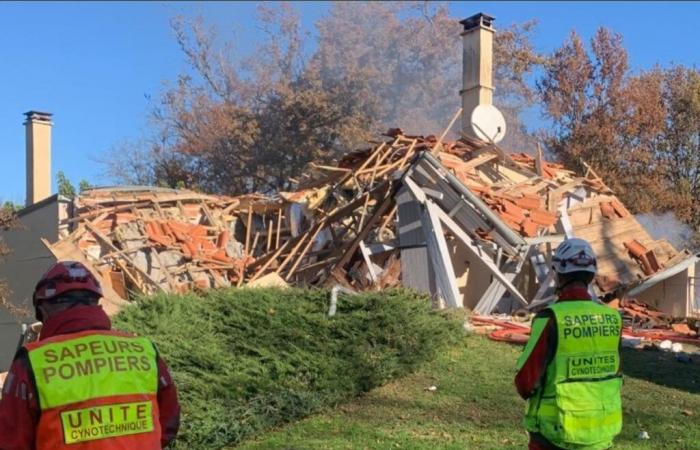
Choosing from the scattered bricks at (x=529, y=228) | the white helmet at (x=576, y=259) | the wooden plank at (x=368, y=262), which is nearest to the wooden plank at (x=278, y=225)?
the wooden plank at (x=368, y=262)

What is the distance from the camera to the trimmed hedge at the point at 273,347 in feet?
23.8

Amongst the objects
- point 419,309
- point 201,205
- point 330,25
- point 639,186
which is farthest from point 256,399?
point 330,25

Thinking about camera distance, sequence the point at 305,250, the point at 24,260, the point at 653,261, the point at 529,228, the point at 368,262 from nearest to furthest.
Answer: the point at 529,228 → the point at 368,262 → the point at 653,261 → the point at 305,250 → the point at 24,260

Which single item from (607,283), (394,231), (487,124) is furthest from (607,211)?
(394,231)

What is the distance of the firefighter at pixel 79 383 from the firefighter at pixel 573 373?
1736 mm

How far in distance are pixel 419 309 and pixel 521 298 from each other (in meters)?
4.65

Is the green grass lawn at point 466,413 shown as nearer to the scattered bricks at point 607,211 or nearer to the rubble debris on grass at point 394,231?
the rubble debris on grass at point 394,231

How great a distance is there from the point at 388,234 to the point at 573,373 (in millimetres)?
11686

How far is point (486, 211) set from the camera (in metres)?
13.3

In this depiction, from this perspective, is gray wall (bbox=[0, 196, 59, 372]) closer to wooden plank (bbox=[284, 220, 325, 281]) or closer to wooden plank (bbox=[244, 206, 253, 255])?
wooden plank (bbox=[244, 206, 253, 255])

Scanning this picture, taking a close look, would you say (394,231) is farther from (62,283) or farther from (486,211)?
(62,283)

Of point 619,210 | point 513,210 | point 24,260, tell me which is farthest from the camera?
point 24,260

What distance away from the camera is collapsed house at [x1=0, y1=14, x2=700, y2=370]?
13.7m

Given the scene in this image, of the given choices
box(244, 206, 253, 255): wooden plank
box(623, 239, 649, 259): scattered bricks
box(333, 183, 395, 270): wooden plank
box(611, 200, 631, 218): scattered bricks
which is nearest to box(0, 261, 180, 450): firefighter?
box(333, 183, 395, 270): wooden plank
